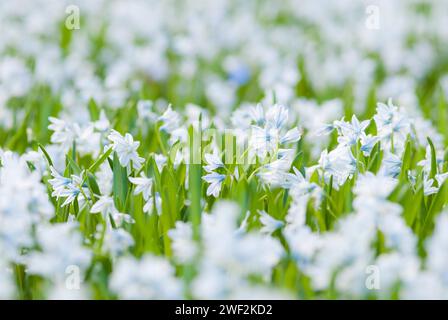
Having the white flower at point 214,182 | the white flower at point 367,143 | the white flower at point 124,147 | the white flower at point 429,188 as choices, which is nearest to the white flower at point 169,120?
the white flower at point 124,147

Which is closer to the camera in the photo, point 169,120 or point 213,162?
point 213,162

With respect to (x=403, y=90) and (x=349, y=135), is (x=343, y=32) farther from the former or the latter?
(x=349, y=135)

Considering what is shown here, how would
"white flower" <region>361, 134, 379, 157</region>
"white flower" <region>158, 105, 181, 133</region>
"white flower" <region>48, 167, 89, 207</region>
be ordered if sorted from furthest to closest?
"white flower" <region>158, 105, 181, 133</region>, "white flower" <region>361, 134, 379, 157</region>, "white flower" <region>48, 167, 89, 207</region>

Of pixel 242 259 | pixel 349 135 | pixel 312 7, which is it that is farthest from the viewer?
pixel 312 7

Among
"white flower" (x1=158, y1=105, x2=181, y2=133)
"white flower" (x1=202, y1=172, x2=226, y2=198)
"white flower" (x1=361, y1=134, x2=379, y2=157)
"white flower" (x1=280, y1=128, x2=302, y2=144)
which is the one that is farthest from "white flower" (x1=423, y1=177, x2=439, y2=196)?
"white flower" (x1=158, y1=105, x2=181, y2=133)

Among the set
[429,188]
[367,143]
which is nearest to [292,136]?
[367,143]

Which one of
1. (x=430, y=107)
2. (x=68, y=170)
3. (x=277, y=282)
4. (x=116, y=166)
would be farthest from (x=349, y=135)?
(x=430, y=107)

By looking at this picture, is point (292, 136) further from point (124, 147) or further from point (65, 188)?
point (65, 188)

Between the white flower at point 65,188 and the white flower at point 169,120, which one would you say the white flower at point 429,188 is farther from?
the white flower at point 65,188

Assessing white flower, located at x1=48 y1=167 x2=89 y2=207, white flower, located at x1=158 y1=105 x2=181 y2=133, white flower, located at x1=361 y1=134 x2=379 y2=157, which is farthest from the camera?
white flower, located at x1=158 y1=105 x2=181 y2=133

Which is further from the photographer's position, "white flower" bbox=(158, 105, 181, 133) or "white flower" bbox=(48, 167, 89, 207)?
"white flower" bbox=(158, 105, 181, 133)

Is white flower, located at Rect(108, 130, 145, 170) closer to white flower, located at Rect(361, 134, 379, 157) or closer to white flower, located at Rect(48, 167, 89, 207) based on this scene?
white flower, located at Rect(48, 167, 89, 207)
